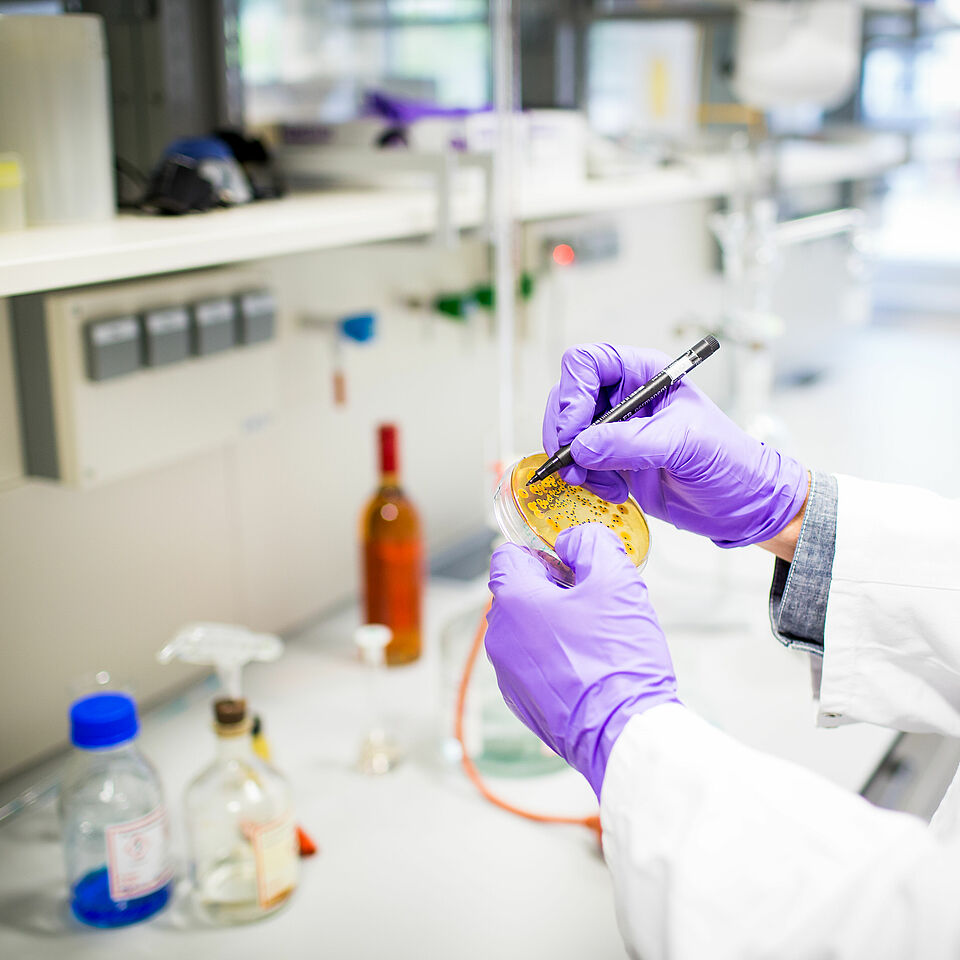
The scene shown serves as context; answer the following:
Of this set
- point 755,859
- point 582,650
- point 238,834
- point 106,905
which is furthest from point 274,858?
point 755,859

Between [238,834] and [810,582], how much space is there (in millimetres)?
641

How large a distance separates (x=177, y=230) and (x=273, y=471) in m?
0.65

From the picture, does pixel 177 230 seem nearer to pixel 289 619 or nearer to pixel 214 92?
pixel 214 92

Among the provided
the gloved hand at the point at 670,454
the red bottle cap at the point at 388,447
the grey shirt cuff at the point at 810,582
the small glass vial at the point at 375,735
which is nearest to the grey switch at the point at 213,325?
the red bottle cap at the point at 388,447

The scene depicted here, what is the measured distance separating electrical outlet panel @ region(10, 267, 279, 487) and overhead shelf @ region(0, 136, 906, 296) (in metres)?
0.09

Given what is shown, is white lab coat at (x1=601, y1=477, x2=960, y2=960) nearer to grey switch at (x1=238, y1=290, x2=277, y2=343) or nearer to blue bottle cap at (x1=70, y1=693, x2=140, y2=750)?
blue bottle cap at (x1=70, y1=693, x2=140, y2=750)

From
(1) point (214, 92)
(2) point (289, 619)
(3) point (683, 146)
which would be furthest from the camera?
(3) point (683, 146)

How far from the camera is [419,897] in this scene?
1.08 meters

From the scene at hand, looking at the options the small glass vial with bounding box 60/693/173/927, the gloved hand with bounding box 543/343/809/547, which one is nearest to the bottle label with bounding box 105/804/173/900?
the small glass vial with bounding box 60/693/173/927

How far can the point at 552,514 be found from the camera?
900mm

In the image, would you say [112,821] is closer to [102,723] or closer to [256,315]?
[102,723]

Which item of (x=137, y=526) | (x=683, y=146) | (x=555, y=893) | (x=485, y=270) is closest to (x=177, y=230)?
(x=137, y=526)

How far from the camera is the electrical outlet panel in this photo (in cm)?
A: 117

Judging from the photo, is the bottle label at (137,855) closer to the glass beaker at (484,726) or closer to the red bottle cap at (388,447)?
the glass beaker at (484,726)
